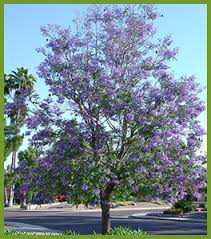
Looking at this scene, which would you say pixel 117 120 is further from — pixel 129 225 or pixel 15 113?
pixel 129 225

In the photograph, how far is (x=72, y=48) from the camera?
14.3 m

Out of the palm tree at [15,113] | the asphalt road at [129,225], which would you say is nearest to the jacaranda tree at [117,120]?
the palm tree at [15,113]

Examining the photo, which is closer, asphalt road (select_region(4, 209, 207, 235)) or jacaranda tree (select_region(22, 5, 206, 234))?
jacaranda tree (select_region(22, 5, 206, 234))

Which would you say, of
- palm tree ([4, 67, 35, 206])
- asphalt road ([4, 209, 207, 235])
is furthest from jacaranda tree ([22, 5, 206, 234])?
asphalt road ([4, 209, 207, 235])

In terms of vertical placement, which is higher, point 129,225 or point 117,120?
point 117,120

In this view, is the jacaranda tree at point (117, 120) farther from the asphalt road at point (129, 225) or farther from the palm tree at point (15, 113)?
the asphalt road at point (129, 225)

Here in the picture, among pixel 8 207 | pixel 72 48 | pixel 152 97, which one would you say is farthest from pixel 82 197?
pixel 8 207

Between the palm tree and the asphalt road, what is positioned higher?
the palm tree

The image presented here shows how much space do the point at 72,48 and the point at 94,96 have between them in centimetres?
186

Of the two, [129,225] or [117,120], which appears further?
[129,225]

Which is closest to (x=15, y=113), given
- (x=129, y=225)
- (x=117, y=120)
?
(x=117, y=120)

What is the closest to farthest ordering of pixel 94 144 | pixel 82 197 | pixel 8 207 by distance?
1. pixel 82 197
2. pixel 94 144
3. pixel 8 207

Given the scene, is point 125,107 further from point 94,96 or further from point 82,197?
point 82,197

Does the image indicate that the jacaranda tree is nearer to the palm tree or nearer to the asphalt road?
the palm tree
